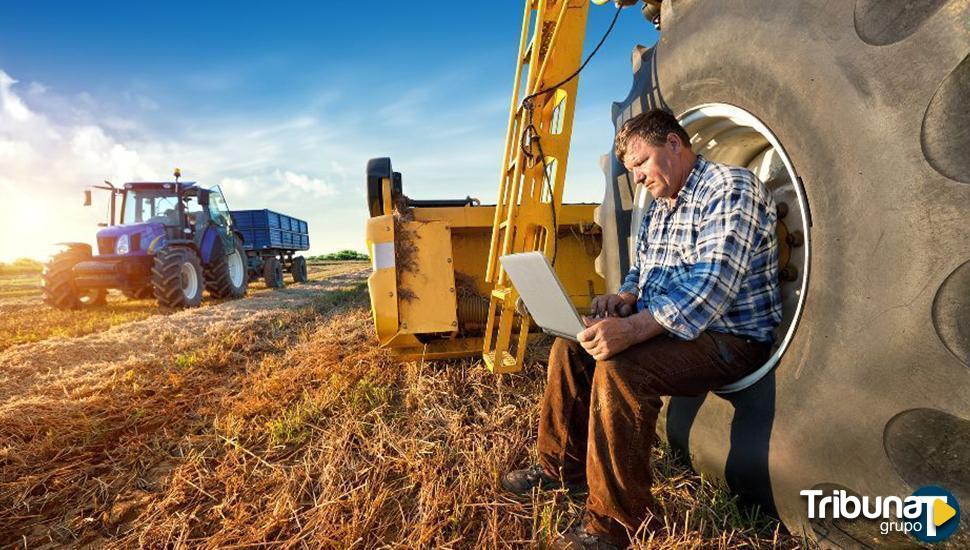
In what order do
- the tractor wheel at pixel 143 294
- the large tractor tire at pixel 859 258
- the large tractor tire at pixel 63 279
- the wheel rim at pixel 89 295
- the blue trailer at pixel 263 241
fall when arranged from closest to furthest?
the large tractor tire at pixel 859 258 → the large tractor tire at pixel 63 279 → the wheel rim at pixel 89 295 → the tractor wheel at pixel 143 294 → the blue trailer at pixel 263 241

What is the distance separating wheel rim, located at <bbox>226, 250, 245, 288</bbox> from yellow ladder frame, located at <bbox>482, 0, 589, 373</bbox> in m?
10.3

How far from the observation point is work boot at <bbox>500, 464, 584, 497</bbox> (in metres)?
1.95

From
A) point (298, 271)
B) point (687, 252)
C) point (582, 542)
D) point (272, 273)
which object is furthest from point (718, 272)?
point (298, 271)

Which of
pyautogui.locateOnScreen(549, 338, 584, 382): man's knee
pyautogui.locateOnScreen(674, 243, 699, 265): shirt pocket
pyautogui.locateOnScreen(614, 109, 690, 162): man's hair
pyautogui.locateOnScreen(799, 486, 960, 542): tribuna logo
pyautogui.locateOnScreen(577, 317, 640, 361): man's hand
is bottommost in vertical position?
pyautogui.locateOnScreen(799, 486, 960, 542): tribuna logo

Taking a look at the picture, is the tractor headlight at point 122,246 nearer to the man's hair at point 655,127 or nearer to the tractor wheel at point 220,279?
the tractor wheel at point 220,279

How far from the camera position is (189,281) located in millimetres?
8883

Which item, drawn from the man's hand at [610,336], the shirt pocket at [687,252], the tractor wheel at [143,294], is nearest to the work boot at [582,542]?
the man's hand at [610,336]

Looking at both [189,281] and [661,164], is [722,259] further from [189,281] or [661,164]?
[189,281]

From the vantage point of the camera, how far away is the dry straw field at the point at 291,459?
67.4 inches

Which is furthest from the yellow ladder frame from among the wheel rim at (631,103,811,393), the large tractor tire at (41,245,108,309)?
the large tractor tire at (41,245,108,309)

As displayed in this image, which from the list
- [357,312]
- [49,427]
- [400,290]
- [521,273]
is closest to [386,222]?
[400,290]

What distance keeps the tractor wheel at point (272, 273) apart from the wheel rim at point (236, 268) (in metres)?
2.01

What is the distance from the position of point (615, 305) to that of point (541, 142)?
54.9 inches

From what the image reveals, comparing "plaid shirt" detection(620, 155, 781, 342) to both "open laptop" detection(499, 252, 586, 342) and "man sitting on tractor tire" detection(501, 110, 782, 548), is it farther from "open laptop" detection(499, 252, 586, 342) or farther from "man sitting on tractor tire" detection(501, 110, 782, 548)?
"open laptop" detection(499, 252, 586, 342)
